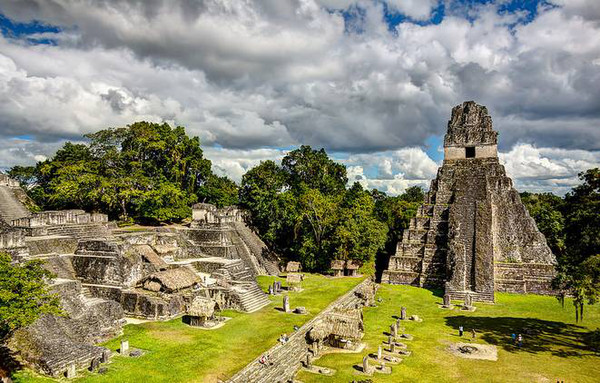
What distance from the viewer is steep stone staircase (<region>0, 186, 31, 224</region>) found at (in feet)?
91.0

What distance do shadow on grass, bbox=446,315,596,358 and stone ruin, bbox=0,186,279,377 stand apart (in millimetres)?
12314

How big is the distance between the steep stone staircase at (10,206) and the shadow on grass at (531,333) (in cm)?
3052

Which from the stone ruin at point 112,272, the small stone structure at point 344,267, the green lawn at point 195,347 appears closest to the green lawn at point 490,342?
the green lawn at point 195,347

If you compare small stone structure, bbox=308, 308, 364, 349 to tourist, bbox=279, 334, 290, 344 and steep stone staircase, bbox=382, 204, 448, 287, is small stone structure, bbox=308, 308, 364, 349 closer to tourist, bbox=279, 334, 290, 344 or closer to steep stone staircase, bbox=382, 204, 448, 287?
tourist, bbox=279, 334, 290, 344

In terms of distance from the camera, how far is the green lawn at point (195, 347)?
13.6m

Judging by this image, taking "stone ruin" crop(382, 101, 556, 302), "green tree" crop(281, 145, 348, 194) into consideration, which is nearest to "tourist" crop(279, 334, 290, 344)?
"stone ruin" crop(382, 101, 556, 302)

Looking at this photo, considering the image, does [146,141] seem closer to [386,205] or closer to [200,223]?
[200,223]

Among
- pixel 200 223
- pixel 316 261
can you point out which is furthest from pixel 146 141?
pixel 316 261

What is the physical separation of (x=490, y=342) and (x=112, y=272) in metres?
20.0

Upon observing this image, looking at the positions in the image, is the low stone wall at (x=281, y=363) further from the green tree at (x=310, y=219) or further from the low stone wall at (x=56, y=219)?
the low stone wall at (x=56, y=219)

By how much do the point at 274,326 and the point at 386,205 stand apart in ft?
114

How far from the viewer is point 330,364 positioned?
16812mm

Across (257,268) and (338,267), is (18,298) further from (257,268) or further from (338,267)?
(338,267)

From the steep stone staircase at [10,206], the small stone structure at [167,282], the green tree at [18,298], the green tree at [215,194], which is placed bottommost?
the small stone structure at [167,282]
